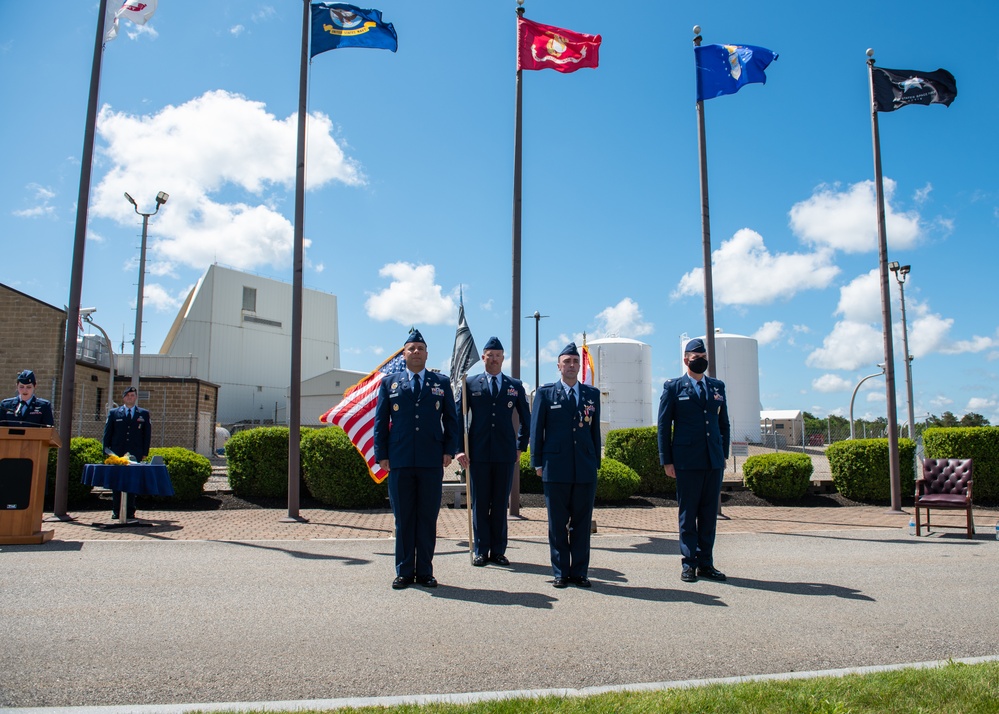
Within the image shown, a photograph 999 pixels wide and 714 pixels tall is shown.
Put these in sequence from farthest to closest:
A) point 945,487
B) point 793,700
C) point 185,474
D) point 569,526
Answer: point 185,474 < point 945,487 < point 569,526 < point 793,700

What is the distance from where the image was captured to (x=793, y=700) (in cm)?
338

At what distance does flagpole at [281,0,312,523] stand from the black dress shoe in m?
6.28

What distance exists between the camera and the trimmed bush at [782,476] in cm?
1452

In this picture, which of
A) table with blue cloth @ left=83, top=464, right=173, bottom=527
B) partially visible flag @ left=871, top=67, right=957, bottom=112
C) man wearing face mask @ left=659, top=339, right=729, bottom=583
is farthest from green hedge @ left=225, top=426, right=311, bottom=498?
partially visible flag @ left=871, top=67, right=957, bottom=112

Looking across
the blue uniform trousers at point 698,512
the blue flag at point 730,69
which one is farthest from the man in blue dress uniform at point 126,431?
the blue flag at point 730,69

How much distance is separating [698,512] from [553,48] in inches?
358

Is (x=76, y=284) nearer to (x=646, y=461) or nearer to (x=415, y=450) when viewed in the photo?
(x=415, y=450)

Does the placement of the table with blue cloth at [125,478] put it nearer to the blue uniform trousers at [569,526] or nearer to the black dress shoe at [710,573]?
the blue uniform trousers at [569,526]

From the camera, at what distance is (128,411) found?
37.5 feet

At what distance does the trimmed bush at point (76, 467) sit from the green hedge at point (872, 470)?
43.6ft

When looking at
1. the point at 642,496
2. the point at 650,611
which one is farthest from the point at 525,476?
the point at 650,611

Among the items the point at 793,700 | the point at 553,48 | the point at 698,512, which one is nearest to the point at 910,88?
the point at 553,48

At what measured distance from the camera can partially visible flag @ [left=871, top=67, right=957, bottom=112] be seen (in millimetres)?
13820

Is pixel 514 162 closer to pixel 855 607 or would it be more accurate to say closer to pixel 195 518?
pixel 195 518
